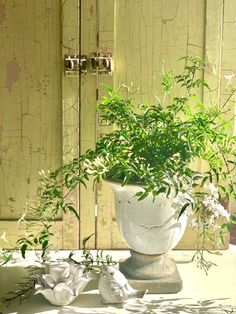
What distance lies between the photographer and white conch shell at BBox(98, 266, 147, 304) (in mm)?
Result: 1470

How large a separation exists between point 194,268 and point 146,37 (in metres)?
0.71

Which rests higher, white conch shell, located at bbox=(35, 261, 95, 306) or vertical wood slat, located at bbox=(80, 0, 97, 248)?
vertical wood slat, located at bbox=(80, 0, 97, 248)

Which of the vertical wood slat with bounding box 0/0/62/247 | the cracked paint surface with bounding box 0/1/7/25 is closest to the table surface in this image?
the vertical wood slat with bounding box 0/0/62/247

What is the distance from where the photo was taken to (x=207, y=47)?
1.79 meters

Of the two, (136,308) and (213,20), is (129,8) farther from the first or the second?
(136,308)

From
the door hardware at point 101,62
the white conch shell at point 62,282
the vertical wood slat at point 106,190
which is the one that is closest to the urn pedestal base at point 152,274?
the white conch shell at point 62,282

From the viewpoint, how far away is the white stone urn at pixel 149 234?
1511 millimetres

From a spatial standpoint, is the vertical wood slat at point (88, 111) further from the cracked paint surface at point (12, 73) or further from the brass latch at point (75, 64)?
the cracked paint surface at point (12, 73)

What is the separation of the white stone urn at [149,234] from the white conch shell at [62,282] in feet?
0.48

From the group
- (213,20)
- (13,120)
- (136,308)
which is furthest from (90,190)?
(213,20)

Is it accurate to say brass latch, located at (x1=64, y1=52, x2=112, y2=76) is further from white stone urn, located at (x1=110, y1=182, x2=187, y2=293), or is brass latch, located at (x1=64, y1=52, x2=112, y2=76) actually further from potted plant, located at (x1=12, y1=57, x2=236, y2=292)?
white stone urn, located at (x1=110, y1=182, x2=187, y2=293)

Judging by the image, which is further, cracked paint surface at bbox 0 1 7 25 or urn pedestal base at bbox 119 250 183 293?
cracked paint surface at bbox 0 1 7 25

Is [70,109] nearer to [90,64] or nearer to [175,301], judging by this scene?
[90,64]

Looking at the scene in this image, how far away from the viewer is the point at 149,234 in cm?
152
